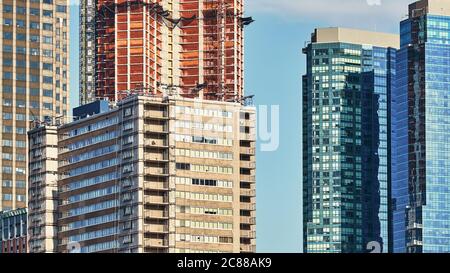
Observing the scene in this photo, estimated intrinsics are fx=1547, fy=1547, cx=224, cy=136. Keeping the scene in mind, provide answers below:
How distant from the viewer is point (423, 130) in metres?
191

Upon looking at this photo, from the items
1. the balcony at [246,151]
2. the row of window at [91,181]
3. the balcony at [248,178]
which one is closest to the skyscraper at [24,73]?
the row of window at [91,181]

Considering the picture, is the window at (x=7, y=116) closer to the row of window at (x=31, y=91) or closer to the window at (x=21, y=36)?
the row of window at (x=31, y=91)

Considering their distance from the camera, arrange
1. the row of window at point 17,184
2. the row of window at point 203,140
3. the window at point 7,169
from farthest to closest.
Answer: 1. the window at point 7,169
2. the row of window at point 17,184
3. the row of window at point 203,140

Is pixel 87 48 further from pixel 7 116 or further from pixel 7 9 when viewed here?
pixel 7 116

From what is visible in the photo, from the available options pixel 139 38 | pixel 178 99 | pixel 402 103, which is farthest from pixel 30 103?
pixel 402 103

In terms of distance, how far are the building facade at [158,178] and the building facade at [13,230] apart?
13.6 metres

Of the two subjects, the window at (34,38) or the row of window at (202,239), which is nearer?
the row of window at (202,239)

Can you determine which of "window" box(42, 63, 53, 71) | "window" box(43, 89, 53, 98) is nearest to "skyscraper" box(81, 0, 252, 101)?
"window" box(42, 63, 53, 71)

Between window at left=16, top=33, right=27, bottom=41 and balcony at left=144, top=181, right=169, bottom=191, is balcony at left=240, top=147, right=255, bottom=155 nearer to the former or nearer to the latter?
balcony at left=144, top=181, right=169, bottom=191

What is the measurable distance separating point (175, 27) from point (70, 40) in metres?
29.1

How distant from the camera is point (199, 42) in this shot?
472ft

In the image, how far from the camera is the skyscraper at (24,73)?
155 metres

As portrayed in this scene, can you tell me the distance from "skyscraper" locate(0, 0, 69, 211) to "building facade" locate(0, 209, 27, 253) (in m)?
9.03

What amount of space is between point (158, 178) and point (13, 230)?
63.1 ft
